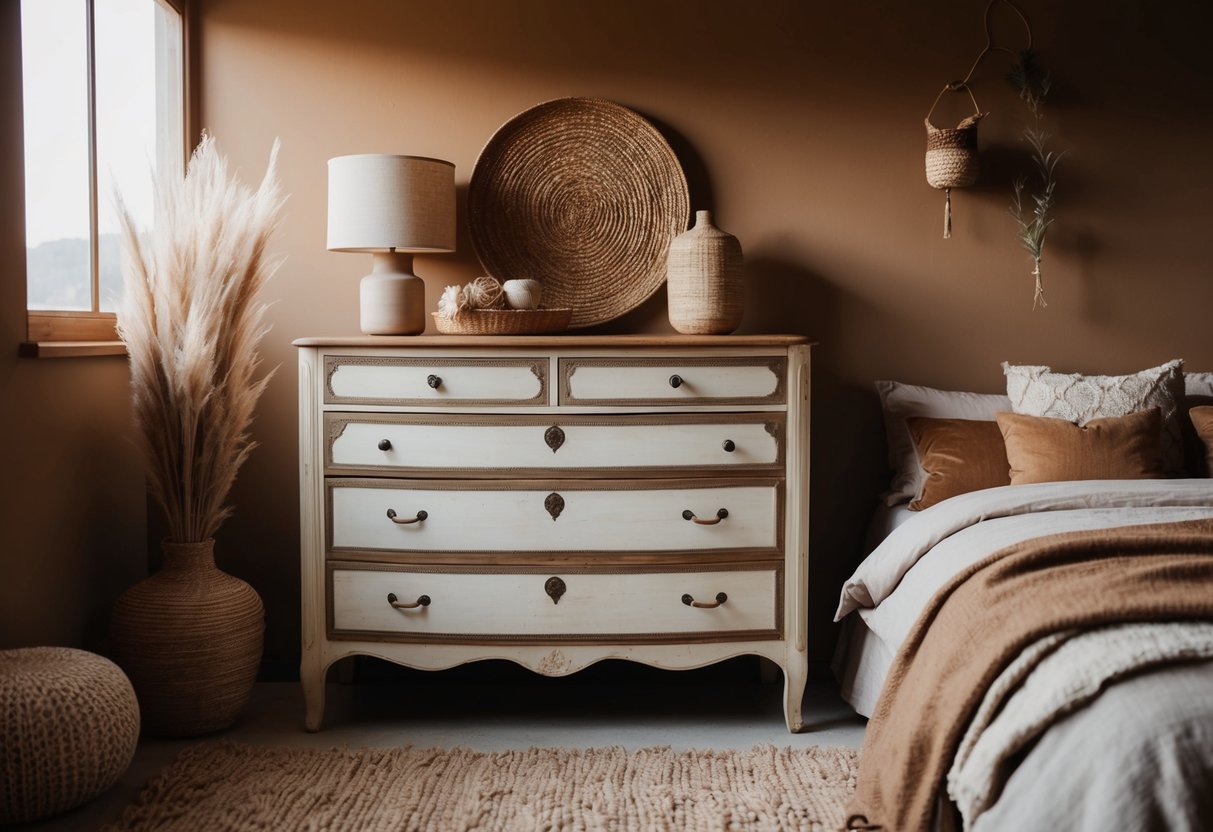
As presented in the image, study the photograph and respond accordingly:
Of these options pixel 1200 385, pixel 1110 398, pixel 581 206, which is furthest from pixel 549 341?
pixel 1200 385

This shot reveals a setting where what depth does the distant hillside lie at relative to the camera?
253 cm

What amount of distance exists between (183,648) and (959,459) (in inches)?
83.0

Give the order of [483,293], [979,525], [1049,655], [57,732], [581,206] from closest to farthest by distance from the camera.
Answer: [1049,655] < [57,732] < [979,525] < [483,293] < [581,206]

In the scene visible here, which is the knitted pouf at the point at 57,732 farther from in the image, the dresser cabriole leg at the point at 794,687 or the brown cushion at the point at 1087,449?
the brown cushion at the point at 1087,449

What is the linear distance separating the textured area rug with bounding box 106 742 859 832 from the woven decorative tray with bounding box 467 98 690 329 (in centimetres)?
133

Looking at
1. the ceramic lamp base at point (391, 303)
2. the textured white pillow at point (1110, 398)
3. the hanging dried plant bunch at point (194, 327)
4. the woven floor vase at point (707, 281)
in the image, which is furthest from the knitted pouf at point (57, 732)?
the textured white pillow at point (1110, 398)

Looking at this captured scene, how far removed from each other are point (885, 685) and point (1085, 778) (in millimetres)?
606

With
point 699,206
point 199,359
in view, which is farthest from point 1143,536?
point 199,359

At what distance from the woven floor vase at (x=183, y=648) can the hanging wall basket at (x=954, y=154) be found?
2349 millimetres

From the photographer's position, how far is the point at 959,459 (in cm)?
276

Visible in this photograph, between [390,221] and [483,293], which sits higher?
[390,221]

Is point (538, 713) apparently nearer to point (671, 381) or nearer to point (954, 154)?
point (671, 381)

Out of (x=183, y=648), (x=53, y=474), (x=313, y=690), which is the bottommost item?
(x=313, y=690)

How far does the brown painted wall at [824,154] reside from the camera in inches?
121
